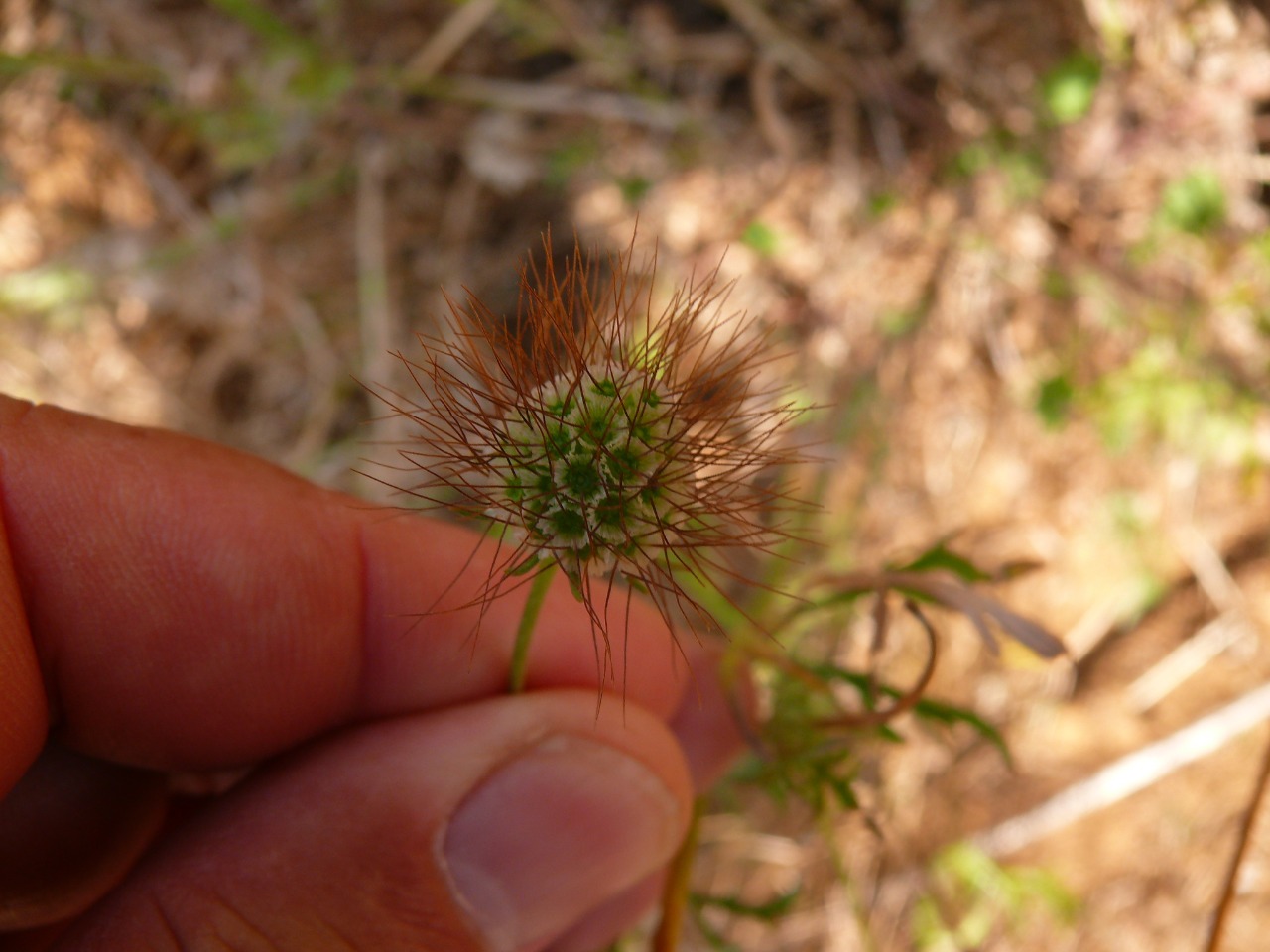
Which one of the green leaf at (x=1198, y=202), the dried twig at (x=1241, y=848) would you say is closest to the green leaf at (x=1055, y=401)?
the green leaf at (x=1198, y=202)

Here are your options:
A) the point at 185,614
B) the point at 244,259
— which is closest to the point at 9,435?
the point at 185,614

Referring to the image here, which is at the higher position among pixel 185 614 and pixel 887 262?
pixel 887 262

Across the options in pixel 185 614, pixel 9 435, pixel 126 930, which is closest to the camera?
pixel 126 930

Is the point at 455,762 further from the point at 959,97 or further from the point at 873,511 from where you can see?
the point at 959,97

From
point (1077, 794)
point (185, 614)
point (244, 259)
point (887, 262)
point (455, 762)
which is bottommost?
point (1077, 794)

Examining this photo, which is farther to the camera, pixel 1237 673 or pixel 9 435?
pixel 1237 673

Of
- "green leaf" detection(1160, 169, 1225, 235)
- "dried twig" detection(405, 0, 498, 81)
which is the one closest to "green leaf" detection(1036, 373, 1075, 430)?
"green leaf" detection(1160, 169, 1225, 235)

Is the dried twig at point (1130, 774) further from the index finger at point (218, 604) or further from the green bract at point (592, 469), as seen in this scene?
the green bract at point (592, 469)
